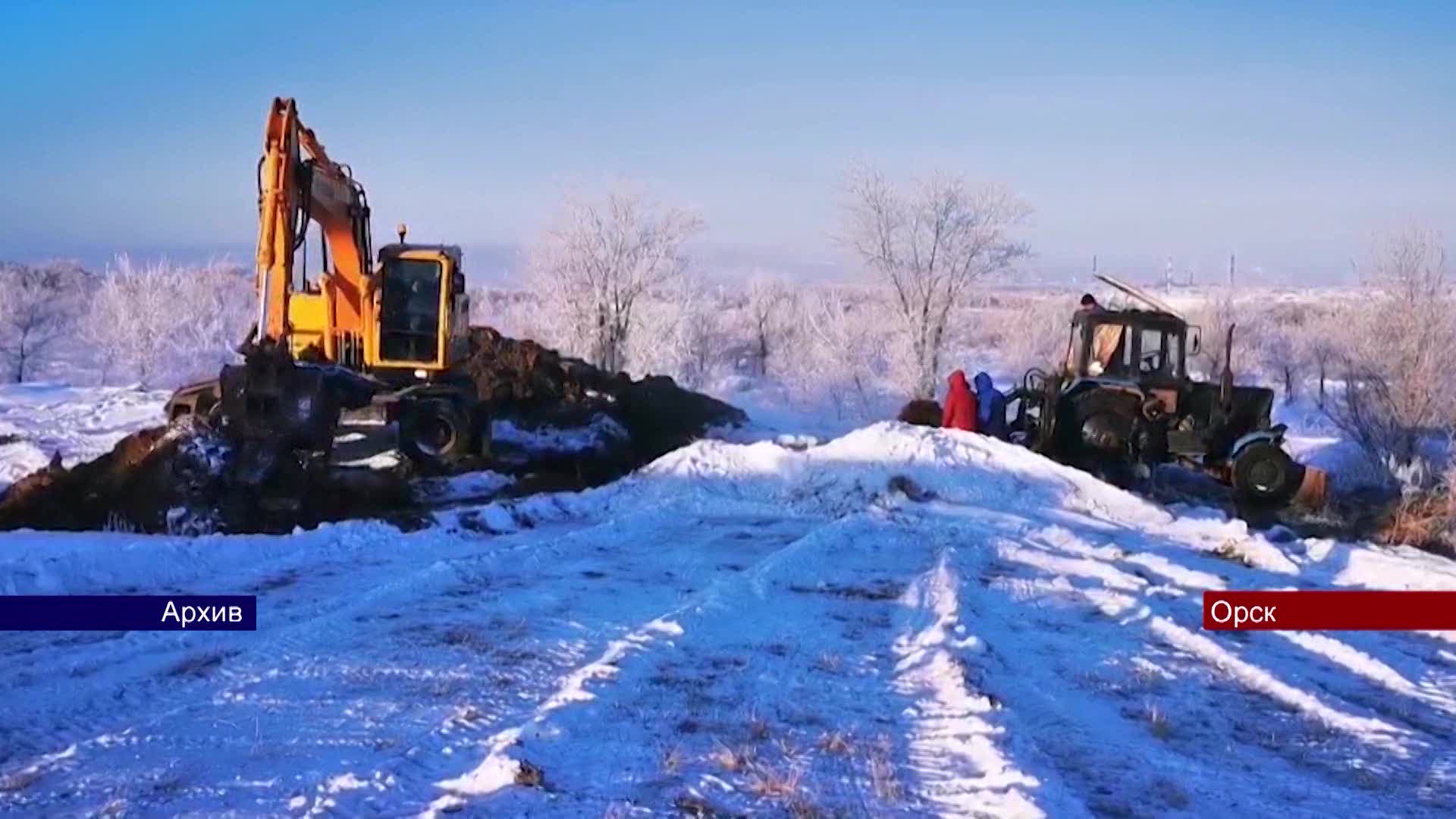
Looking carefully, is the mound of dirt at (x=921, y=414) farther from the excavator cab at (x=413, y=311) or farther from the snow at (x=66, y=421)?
the snow at (x=66, y=421)

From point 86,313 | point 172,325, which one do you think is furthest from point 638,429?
point 86,313

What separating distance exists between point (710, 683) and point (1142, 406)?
12.3m

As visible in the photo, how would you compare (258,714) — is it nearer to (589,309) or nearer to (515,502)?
(515,502)

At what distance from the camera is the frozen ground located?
16.3 ft

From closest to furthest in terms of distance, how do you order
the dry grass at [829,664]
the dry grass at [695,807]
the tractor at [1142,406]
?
the dry grass at [695,807] → the dry grass at [829,664] → the tractor at [1142,406]

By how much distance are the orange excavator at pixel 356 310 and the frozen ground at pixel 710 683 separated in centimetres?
541

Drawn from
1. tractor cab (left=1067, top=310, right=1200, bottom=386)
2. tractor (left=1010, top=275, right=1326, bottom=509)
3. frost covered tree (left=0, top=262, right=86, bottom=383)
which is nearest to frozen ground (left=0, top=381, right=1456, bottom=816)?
tractor (left=1010, top=275, right=1326, bottom=509)

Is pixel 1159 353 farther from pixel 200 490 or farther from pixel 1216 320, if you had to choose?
pixel 1216 320

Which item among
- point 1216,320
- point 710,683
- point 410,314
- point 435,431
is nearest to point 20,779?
point 710,683

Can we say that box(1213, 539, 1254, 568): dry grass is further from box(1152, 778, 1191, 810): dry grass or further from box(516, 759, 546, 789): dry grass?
box(516, 759, 546, 789): dry grass

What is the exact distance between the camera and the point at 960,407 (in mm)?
17875

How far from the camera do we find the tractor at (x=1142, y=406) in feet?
56.9

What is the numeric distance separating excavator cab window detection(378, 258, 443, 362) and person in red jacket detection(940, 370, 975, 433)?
293 inches

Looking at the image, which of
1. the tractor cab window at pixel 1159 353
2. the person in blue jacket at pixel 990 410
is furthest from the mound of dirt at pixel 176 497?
the tractor cab window at pixel 1159 353
